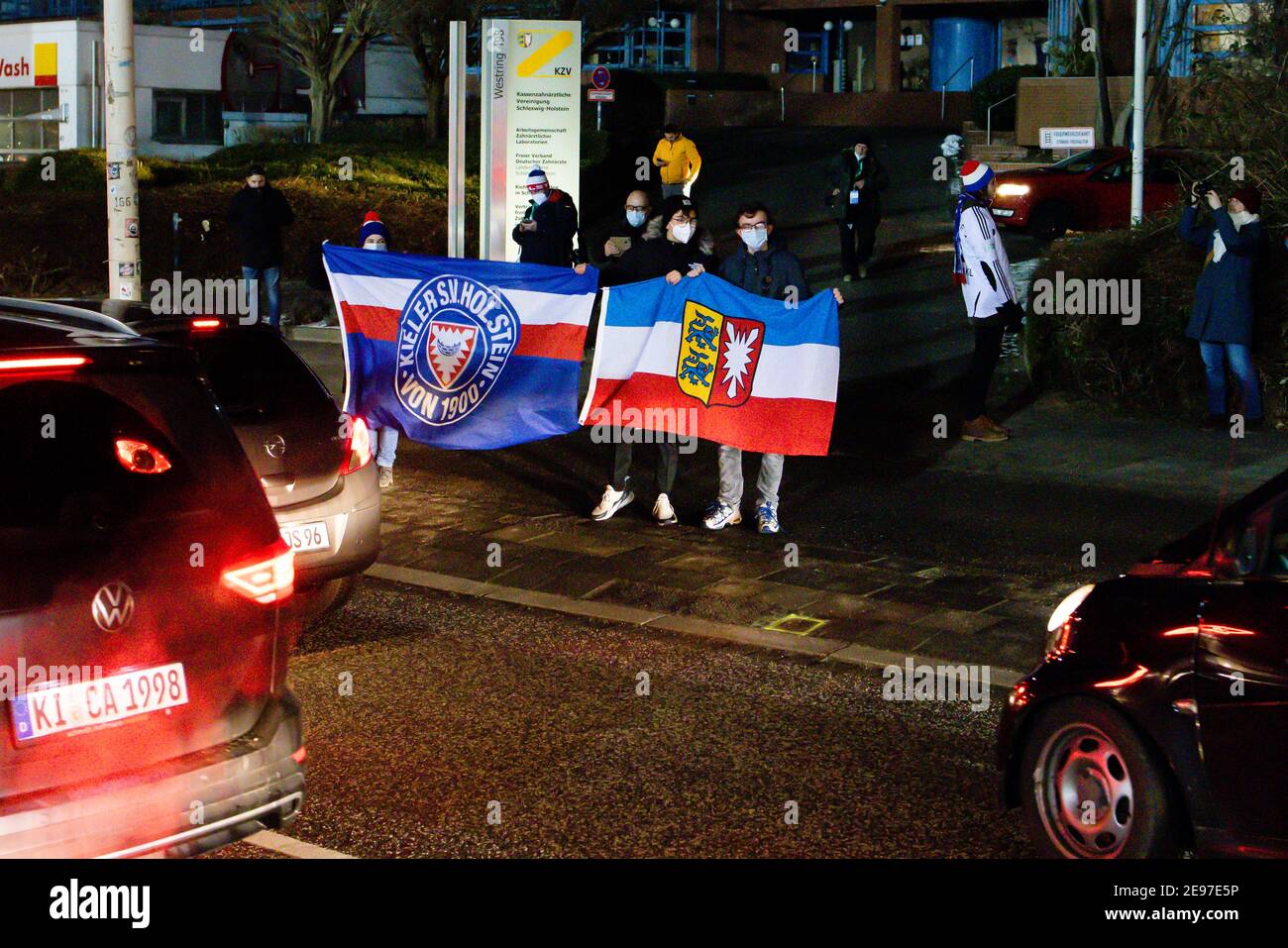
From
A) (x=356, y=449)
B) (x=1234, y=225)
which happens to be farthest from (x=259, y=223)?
(x=356, y=449)

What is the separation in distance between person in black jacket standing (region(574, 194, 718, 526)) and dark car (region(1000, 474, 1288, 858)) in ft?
18.1

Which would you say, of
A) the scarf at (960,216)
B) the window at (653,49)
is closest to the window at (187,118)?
the window at (653,49)

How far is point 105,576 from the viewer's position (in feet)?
14.4

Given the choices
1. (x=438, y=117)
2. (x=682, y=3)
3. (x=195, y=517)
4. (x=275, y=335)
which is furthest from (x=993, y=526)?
(x=682, y=3)

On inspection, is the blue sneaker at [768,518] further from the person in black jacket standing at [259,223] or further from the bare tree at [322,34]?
the bare tree at [322,34]

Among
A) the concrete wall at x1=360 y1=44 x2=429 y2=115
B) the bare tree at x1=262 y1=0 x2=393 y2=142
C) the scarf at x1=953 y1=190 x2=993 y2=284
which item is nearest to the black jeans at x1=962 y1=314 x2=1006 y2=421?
the scarf at x1=953 y1=190 x2=993 y2=284

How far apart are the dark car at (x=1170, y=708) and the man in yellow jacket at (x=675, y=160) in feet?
60.6

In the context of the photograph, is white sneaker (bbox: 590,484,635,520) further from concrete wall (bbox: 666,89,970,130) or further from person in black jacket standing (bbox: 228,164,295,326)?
concrete wall (bbox: 666,89,970,130)

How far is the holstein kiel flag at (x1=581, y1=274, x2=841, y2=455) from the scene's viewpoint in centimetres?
1076

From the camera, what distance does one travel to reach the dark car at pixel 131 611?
4270 millimetres

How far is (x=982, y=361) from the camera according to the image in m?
13.1
